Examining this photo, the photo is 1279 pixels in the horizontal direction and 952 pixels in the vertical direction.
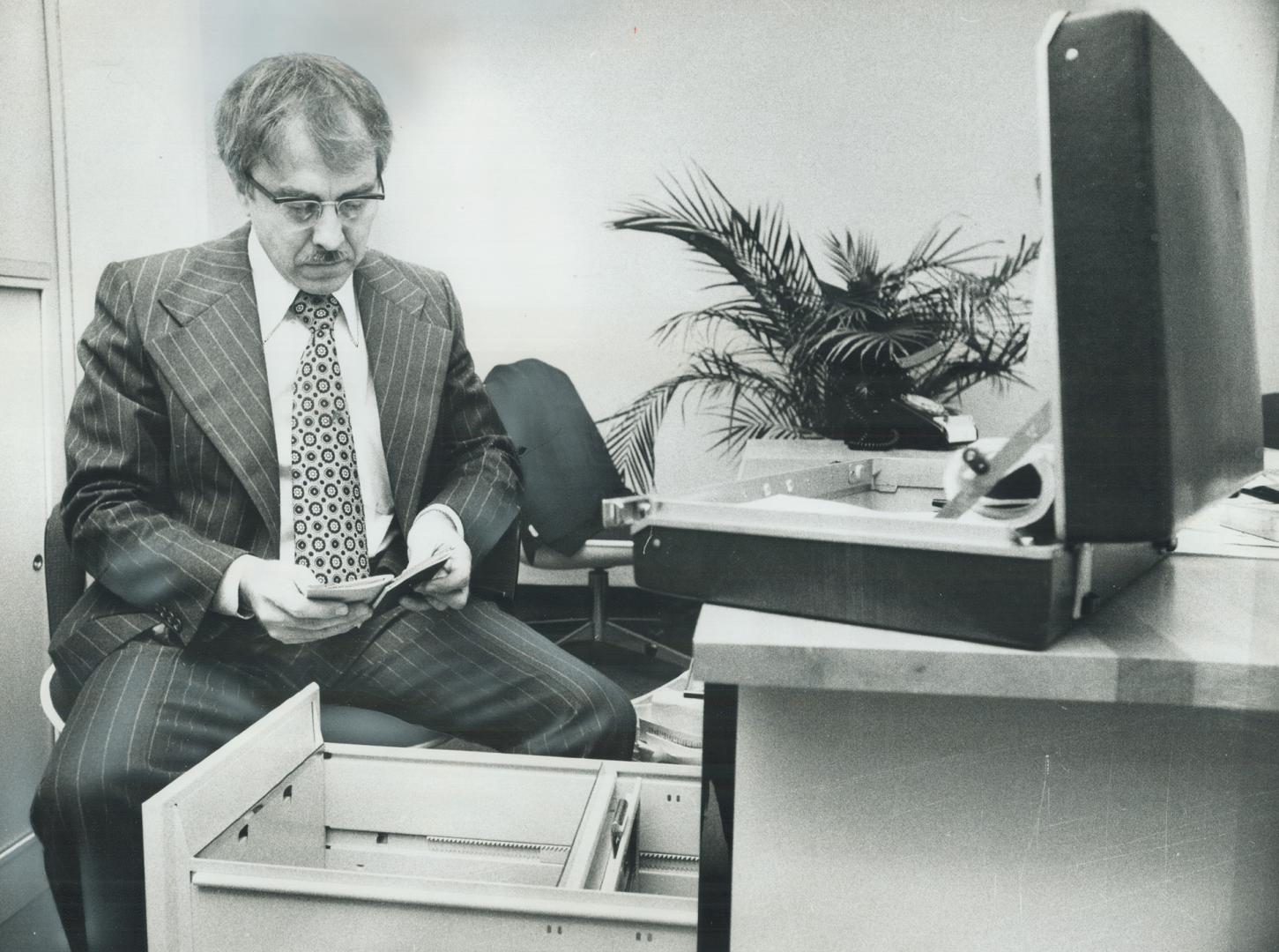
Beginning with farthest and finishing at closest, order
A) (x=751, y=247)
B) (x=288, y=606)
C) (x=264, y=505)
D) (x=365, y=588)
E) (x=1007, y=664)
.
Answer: (x=751, y=247), (x=264, y=505), (x=288, y=606), (x=365, y=588), (x=1007, y=664)

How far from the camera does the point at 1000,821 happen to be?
56 centimetres

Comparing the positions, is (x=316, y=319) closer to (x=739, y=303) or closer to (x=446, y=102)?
(x=446, y=102)

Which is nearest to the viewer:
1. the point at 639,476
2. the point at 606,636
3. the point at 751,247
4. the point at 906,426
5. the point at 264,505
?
the point at 264,505

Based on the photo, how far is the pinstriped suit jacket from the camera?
118 cm

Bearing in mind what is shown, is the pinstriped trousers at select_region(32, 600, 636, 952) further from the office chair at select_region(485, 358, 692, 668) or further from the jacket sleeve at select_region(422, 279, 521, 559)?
the office chair at select_region(485, 358, 692, 668)

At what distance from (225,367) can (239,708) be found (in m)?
0.48

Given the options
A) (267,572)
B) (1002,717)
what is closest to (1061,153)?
(1002,717)

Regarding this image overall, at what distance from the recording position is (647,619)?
76.6 inches

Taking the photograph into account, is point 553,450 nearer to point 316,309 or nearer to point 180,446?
point 316,309

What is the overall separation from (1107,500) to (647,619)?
4.95 ft

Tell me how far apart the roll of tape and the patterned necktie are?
0.97 metres

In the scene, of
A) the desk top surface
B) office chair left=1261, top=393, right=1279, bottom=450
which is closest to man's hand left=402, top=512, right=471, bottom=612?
the desk top surface

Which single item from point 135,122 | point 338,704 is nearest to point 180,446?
point 338,704

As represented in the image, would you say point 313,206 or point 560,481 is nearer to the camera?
point 313,206
